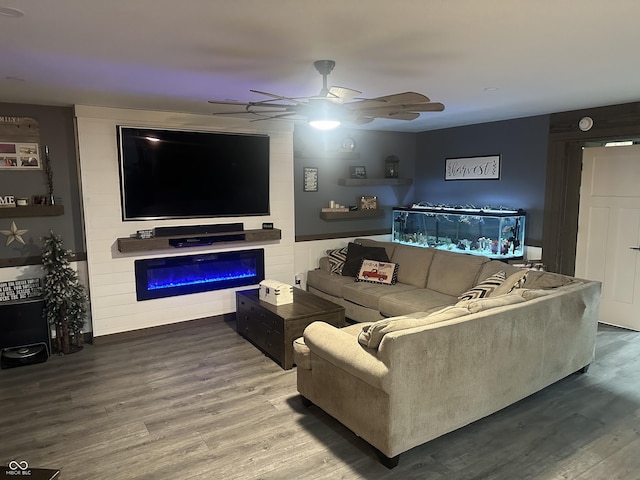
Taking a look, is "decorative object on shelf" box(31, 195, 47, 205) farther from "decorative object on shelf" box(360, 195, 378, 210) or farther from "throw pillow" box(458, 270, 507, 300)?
"throw pillow" box(458, 270, 507, 300)

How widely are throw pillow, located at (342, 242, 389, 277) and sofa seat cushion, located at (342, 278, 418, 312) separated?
0.80 feet

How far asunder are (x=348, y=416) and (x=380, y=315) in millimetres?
1891

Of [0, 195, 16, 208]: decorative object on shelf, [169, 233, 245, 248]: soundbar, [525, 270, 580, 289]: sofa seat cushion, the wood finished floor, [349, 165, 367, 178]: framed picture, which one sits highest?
[349, 165, 367, 178]: framed picture

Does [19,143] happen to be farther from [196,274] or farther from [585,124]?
[585,124]

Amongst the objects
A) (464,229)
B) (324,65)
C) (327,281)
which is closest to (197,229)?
(327,281)

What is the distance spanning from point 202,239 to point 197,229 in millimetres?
144

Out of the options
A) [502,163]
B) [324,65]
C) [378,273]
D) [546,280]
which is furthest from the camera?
[502,163]

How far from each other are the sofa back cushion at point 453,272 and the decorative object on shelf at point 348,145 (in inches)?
77.1

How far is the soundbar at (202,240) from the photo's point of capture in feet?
15.5

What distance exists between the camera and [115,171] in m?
4.48

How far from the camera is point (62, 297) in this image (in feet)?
13.7

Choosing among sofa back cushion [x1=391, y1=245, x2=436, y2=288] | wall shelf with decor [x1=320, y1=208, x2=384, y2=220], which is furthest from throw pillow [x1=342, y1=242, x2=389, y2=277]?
wall shelf with decor [x1=320, y1=208, x2=384, y2=220]

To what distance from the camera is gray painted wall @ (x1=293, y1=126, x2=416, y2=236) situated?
5.79m

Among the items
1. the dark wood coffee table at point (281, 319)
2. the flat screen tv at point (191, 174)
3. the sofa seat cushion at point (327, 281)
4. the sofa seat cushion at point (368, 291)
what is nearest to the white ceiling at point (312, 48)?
the flat screen tv at point (191, 174)
